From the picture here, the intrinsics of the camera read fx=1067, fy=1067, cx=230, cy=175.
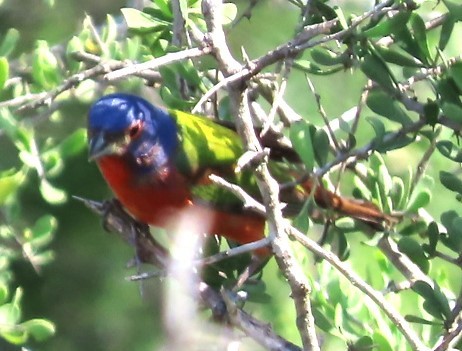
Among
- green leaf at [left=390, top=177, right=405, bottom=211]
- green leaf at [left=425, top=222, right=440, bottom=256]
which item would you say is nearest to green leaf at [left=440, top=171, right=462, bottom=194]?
green leaf at [left=425, top=222, right=440, bottom=256]

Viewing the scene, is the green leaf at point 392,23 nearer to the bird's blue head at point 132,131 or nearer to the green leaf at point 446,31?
the green leaf at point 446,31

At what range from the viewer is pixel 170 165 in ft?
11.8

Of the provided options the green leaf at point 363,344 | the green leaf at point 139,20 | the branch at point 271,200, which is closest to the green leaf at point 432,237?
the green leaf at point 363,344

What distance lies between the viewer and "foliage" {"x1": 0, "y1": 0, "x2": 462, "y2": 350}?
91.7 inches

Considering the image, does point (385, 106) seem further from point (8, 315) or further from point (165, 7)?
point (8, 315)

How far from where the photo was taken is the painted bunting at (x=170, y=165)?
337cm

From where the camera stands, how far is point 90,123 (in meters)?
3.35

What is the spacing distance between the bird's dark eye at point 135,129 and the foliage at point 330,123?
0.64 feet

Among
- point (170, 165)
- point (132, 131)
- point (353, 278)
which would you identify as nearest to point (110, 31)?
point (132, 131)

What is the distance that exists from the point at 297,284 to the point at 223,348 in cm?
29

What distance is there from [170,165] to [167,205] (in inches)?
7.2

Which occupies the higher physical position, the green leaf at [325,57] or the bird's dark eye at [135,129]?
the green leaf at [325,57]

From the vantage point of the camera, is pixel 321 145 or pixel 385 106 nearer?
pixel 385 106

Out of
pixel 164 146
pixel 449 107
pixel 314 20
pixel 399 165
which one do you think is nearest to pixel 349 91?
pixel 399 165
